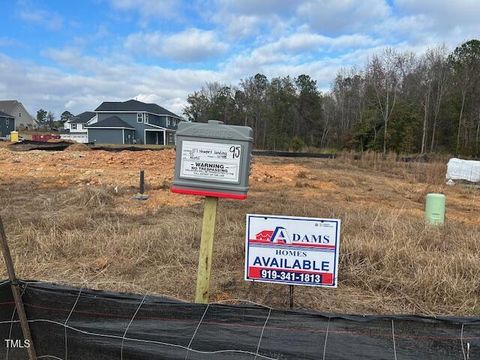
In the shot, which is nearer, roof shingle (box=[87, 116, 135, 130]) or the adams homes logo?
the adams homes logo

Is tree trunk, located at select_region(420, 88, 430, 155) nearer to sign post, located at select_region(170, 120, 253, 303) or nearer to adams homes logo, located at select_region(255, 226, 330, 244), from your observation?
adams homes logo, located at select_region(255, 226, 330, 244)

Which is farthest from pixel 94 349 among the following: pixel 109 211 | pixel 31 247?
pixel 109 211

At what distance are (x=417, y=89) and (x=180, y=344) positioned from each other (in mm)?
59485

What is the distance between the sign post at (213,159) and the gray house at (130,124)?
59509 millimetres

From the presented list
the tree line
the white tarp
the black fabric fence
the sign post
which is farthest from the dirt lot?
the tree line

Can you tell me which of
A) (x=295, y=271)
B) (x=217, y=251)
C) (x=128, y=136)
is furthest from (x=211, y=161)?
(x=128, y=136)

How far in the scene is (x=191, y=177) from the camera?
123 inches

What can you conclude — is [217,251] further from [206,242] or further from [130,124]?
[130,124]

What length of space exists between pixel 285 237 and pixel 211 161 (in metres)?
0.73

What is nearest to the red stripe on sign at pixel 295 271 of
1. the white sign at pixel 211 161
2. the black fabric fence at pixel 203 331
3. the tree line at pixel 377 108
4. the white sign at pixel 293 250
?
the white sign at pixel 293 250

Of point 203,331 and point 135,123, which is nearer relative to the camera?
point 203,331

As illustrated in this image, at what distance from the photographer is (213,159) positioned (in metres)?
3.07

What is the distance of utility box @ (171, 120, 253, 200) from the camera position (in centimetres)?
305

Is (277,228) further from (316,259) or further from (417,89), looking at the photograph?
(417,89)
